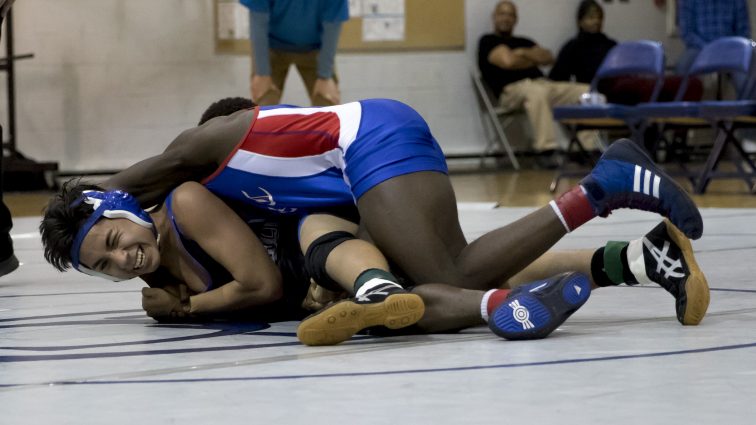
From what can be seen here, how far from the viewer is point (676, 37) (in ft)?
36.0

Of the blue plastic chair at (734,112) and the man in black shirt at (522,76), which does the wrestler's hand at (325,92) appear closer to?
the blue plastic chair at (734,112)

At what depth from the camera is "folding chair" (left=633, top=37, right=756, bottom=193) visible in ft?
22.4

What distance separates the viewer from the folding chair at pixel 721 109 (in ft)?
22.4

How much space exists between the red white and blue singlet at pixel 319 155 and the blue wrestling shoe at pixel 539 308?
0.42 m

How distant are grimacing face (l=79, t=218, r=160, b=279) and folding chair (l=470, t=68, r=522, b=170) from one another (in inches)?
295

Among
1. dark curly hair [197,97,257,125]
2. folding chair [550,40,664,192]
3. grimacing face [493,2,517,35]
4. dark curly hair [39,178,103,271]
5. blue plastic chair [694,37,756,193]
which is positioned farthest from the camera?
grimacing face [493,2,517,35]

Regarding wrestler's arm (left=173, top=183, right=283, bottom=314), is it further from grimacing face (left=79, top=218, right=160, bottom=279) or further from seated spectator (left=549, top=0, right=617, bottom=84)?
seated spectator (left=549, top=0, right=617, bottom=84)

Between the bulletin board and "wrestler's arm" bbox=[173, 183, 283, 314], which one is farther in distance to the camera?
the bulletin board

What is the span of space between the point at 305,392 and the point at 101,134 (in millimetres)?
7534

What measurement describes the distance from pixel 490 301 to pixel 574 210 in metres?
0.26

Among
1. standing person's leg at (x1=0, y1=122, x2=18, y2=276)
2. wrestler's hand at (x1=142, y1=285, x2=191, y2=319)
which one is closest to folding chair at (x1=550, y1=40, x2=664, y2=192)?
standing person's leg at (x1=0, y1=122, x2=18, y2=276)

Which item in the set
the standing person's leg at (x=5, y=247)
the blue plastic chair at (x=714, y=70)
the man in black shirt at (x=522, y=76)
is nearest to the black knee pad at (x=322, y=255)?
the standing person's leg at (x=5, y=247)

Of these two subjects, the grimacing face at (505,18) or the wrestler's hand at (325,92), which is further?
the grimacing face at (505,18)

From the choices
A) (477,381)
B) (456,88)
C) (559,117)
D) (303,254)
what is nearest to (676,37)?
(456,88)
